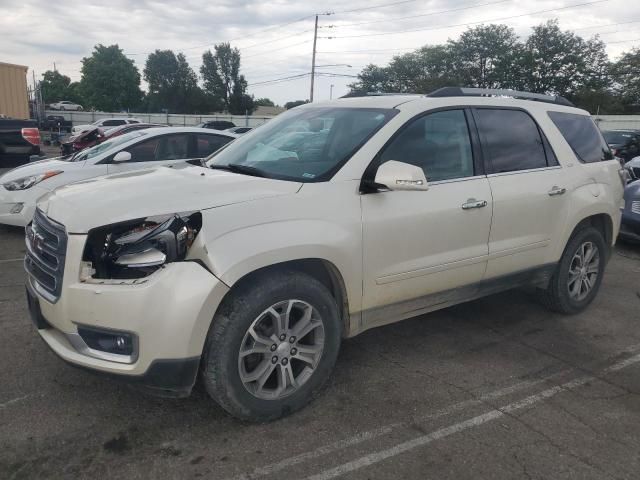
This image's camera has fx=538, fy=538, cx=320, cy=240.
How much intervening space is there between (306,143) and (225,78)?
93.4 meters

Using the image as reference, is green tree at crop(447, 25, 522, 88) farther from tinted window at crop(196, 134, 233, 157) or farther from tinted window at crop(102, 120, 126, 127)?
tinted window at crop(196, 134, 233, 157)

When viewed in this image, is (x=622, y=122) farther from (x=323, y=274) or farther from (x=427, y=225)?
(x=323, y=274)

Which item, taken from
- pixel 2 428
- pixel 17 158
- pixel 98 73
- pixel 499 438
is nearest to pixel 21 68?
pixel 17 158

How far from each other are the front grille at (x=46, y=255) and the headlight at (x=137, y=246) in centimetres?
17

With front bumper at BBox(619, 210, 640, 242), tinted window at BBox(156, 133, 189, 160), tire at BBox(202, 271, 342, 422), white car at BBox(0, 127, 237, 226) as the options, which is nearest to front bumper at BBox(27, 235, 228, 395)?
tire at BBox(202, 271, 342, 422)

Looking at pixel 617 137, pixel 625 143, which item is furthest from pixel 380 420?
pixel 617 137

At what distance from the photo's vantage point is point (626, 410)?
320cm

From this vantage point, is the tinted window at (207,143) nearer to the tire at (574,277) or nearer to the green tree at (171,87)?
the tire at (574,277)

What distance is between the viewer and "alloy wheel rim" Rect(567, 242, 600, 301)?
469 centimetres

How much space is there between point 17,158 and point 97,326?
757cm

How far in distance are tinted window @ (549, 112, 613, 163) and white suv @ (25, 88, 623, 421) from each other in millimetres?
79

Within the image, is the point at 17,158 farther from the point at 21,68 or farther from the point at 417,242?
the point at 21,68

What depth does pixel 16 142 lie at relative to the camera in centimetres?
875

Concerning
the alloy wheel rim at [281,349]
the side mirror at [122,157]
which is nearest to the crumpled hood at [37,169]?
the side mirror at [122,157]
